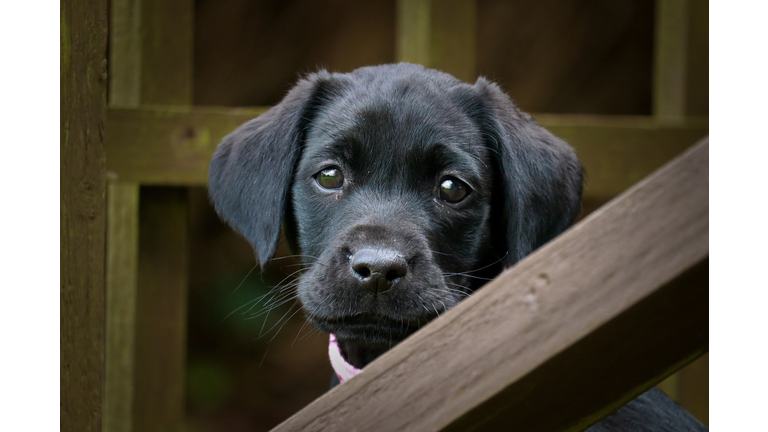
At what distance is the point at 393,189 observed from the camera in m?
2.13

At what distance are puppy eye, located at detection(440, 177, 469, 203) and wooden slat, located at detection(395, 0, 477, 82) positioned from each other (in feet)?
3.20

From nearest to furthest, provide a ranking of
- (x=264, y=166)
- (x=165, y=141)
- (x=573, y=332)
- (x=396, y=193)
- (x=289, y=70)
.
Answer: (x=573, y=332), (x=396, y=193), (x=264, y=166), (x=165, y=141), (x=289, y=70)

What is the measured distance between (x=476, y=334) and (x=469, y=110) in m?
1.45

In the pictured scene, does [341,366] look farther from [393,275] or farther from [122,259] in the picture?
[122,259]

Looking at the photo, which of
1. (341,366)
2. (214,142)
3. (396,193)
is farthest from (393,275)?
(214,142)

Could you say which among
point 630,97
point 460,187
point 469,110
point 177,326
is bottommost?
point 177,326

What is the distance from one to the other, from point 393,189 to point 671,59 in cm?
176

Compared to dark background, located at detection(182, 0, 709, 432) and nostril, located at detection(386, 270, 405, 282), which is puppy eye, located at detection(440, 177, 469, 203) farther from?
dark background, located at detection(182, 0, 709, 432)

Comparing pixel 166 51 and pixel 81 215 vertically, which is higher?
pixel 166 51

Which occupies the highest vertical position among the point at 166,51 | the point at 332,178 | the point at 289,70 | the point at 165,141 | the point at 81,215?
the point at 289,70

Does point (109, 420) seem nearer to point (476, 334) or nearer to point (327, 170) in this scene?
point (327, 170)

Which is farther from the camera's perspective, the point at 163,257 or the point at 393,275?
the point at 163,257

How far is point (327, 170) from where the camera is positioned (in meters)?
2.23

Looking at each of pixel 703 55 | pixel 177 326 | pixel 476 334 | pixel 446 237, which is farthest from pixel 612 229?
pixel 177 326
